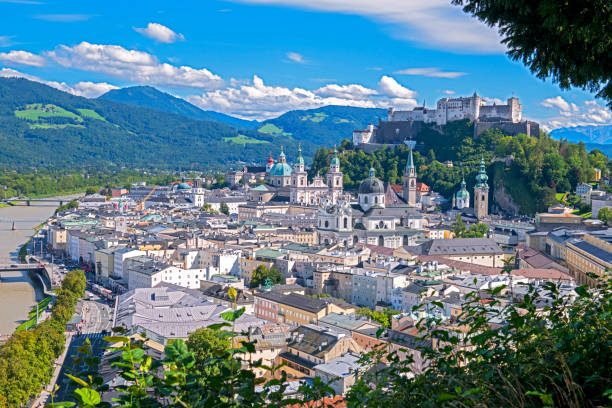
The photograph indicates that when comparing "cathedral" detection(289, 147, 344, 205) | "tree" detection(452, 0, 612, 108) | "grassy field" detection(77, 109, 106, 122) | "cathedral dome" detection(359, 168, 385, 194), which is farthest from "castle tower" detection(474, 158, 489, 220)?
"grassy field" detection(77, 109, 106, 122)

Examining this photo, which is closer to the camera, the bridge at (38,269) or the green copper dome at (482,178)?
the bridge at (38,269)

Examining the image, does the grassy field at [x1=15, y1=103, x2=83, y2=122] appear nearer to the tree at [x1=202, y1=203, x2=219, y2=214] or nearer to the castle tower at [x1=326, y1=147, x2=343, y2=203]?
the tree at [x1=202, y1=203, x2=219, y2=214]

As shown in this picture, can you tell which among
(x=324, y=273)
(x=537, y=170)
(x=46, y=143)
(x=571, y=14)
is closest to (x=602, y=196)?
(x=537, y=170)

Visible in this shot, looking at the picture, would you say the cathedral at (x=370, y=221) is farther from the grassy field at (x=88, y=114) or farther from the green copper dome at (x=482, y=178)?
the grassy field at (x=88, y=114)

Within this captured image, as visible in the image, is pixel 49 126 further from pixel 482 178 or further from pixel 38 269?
pixel 38 269

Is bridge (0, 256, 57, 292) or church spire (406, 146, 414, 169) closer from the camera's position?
bridge (0, 256, 57, 292)

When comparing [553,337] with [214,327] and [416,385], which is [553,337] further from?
[214,327]

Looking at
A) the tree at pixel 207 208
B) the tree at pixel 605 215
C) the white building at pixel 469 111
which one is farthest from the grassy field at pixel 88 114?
the tree at pixel 605 215
